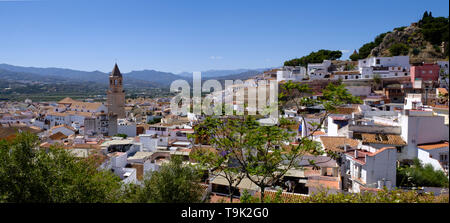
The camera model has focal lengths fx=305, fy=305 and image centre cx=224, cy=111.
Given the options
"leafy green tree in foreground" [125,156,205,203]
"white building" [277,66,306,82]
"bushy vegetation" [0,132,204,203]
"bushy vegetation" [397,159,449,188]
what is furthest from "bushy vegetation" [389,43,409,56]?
"bushy vegetation" [0,132,204,203]

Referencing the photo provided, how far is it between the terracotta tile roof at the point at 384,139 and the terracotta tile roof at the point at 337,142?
1.18 feet

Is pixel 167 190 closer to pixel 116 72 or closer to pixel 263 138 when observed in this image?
pixel 263 138

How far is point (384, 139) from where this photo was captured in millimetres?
9633

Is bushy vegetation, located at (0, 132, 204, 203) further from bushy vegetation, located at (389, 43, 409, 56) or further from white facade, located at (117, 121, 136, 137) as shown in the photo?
bushy vegetation, located at (389, 43, 409, 56)

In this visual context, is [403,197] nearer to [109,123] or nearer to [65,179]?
[65,179]

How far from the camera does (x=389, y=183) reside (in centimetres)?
757

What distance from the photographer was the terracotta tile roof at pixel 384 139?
938 centimetres

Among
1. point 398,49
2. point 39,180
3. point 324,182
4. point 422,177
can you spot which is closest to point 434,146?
point 422,177

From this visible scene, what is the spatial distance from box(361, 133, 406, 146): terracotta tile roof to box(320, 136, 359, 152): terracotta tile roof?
360 mm

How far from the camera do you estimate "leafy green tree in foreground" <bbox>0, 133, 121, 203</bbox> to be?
14.2 feet

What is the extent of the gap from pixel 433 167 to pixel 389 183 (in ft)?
6.26

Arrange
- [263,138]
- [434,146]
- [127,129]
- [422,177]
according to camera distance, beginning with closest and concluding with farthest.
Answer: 1. [263,138]
2. [422,177]
3. [434,146]
4. [127,129]

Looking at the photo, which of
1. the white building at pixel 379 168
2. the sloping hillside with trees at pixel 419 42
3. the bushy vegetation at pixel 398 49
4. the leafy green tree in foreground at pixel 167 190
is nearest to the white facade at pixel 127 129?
the leafy green tree in foreground at pixel 167 190

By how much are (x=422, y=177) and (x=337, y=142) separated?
2809 mm
